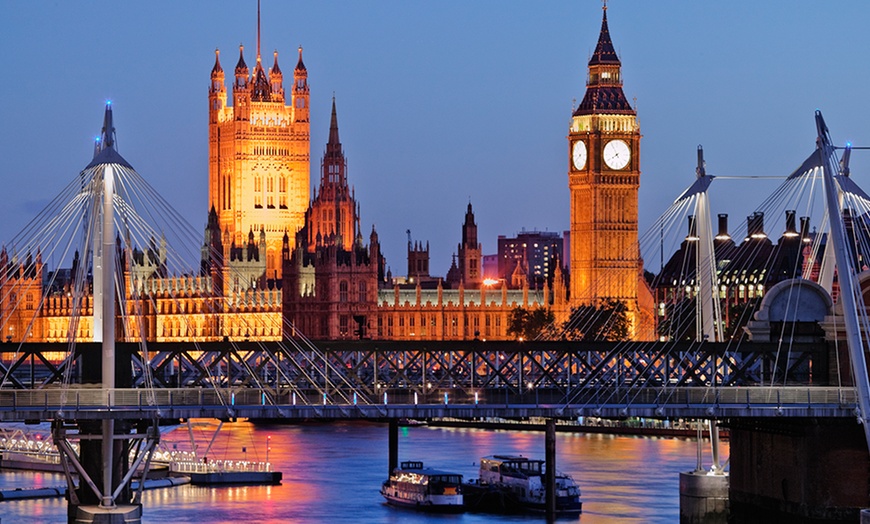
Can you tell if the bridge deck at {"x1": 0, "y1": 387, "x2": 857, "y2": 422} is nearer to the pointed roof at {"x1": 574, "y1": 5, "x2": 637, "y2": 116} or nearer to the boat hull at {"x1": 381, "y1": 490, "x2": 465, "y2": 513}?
the boat hull at {"x1": 381, "y1": 490, "x2": 465, "y2": 513}

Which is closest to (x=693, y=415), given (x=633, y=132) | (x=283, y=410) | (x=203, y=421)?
(x=283, y=410)

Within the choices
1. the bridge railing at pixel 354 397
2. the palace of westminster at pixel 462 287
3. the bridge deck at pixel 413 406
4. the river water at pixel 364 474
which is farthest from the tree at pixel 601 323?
the bridge deck at pixel 413 406

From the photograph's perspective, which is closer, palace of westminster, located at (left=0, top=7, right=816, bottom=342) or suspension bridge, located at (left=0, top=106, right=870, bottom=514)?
suspension bridge, located at (left=0, top=106, right=870, bottom=514)

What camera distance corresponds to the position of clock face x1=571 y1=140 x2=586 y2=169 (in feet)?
563

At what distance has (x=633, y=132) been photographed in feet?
562

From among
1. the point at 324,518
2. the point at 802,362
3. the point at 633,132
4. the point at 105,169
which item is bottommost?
the point at 324,518

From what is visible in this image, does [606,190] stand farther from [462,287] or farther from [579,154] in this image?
[462,287]

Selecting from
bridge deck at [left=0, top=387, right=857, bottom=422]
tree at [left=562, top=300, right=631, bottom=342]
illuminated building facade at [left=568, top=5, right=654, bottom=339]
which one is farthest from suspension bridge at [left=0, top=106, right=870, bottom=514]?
illuminated building facade at [left=568, top=5, right=654, bottom=339]

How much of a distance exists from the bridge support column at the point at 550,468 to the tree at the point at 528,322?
98.3 metres

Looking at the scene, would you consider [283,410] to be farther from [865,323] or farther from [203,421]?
[203,421]

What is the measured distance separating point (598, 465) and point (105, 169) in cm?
4805

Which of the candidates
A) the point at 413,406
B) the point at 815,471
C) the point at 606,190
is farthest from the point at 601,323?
the point at 413,406

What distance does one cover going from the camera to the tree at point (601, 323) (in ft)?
511

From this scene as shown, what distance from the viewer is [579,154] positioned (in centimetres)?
17212
